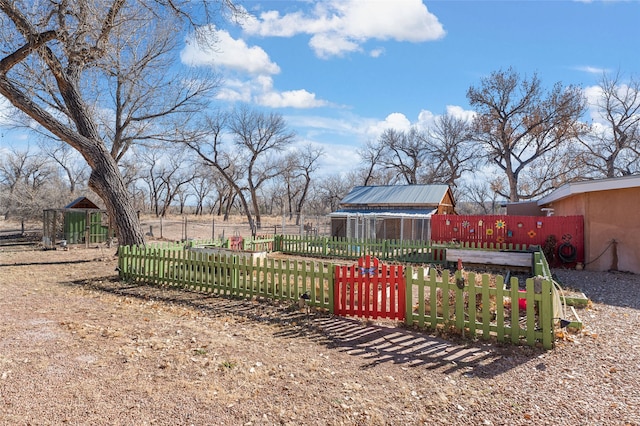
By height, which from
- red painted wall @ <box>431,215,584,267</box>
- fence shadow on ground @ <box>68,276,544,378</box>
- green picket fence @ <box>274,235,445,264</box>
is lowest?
fence shadow on ground @ <box>68,276,544,378</box>

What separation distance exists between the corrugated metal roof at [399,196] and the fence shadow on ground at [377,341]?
19.1 m

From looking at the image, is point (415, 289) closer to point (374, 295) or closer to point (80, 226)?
point (374, 295)

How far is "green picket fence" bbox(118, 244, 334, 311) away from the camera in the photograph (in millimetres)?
7152

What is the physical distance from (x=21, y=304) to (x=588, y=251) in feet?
51.6

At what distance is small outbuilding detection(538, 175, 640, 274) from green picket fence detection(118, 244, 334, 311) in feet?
31.3

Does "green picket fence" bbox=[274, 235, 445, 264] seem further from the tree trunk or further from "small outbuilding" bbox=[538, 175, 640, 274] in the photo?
the tree trunk

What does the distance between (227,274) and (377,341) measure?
4.04 metres

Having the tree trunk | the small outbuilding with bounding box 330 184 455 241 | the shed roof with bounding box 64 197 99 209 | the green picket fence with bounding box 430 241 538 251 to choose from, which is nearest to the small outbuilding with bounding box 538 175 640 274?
the green picket fence with bounding box 430 241 538 251

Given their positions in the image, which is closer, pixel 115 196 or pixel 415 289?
pixel 415 289

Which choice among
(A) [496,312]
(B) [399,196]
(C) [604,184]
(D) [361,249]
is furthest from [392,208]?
(A) [496,312]

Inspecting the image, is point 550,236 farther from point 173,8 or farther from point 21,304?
point 21,304

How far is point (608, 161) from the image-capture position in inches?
1203

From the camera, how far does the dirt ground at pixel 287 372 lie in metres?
3.29

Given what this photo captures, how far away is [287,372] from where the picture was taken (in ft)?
13.7
